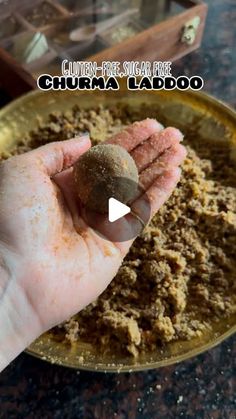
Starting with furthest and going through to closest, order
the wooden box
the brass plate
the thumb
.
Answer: the wooden box, the brass plate, the thumb

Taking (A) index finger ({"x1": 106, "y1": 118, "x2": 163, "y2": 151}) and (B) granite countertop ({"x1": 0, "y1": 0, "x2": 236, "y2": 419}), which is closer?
(B) granite countertop ({"x1": 0, "y1": 0, "x2": 236, "y2": 419})

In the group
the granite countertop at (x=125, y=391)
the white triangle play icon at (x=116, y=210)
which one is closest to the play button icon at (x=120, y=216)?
the white triangle play icon at (x=116, y=210)

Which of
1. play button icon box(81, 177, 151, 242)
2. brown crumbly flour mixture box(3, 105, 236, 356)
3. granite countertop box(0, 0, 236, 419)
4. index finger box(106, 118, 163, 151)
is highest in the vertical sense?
index finger box(106, 118, 163, 151)

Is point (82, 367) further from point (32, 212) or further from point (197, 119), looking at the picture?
point (197, 119)

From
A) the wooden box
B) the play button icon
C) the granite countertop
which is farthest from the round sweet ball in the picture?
the wooden box

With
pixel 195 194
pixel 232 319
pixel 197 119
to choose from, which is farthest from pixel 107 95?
pixel 232 319

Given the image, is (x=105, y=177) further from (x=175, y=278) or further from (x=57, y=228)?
(x=175, y=278)

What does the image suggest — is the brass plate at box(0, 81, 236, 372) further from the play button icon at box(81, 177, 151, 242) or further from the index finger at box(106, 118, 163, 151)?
the play button icon at box(81, 177, 151, 242)

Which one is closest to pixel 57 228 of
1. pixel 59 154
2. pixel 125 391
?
pixel 59 154
